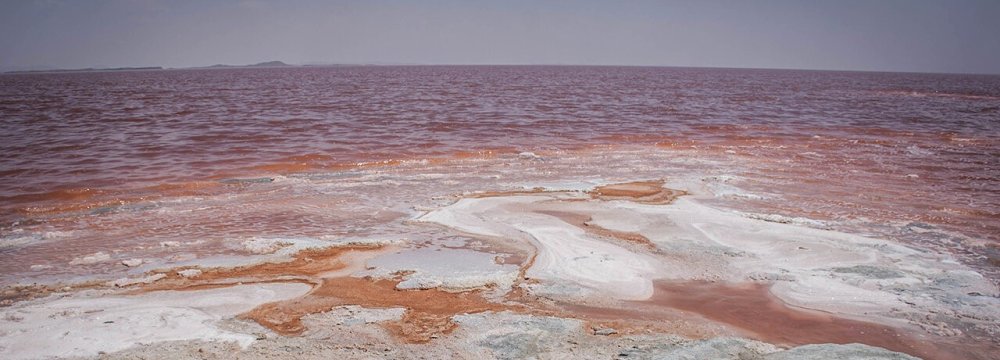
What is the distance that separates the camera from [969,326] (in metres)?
3.85

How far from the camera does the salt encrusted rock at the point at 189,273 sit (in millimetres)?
4844

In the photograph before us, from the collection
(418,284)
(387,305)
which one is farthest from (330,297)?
(418,284)

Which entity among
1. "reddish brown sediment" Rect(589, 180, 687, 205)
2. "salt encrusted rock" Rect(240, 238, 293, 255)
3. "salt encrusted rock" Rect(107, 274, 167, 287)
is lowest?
"salt encrusted rock" Rect(107, 274, 167, 287)

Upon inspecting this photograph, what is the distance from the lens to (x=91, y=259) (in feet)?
17.5

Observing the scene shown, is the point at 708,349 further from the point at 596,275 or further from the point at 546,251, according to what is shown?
the point at 546,251

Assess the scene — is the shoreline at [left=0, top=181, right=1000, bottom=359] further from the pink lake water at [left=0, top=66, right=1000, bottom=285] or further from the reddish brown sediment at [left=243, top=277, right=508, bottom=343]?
the pink lake water at [left=0, top=66, right=1000, bottom=285]

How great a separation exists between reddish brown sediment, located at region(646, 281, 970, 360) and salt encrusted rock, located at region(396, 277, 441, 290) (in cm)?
176

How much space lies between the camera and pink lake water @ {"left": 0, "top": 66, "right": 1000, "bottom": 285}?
6.24 metres

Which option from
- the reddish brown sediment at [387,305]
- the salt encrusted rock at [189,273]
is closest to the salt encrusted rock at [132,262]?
the salt encrusted rock at [189,273]

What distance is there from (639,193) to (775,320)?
4151 mm

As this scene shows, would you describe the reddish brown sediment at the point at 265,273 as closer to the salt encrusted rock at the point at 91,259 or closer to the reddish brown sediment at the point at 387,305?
the reddish brown sediment at the point at 387,305

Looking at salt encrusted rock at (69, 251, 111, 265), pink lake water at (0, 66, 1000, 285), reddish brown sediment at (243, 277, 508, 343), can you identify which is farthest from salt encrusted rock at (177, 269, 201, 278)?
reddish brown sediment at (243, 277, 508, 343)

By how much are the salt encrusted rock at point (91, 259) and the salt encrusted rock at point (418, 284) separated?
122 inches

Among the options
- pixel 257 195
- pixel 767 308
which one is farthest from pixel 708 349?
pixel 257 195
